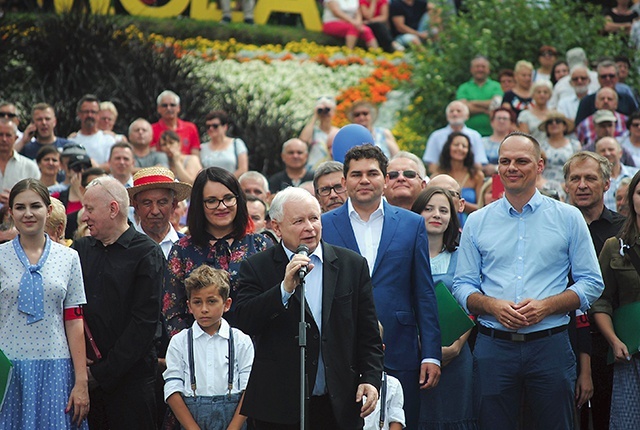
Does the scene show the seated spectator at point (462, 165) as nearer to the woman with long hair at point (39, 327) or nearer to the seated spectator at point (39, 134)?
the seated spectator at point (39, 134)

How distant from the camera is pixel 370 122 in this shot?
1553cm

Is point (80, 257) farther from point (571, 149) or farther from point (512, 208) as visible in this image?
point (571, 149)

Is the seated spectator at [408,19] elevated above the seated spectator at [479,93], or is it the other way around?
the seated spectator at [408,19]

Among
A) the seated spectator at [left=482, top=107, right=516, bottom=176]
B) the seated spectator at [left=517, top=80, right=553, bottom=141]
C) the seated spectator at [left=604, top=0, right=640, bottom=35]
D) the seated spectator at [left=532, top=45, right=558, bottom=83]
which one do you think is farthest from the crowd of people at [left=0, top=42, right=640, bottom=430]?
the seated spectator at [left=604, top=0, right=640, bottom=35]

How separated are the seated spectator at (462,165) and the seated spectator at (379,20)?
12.3 meters

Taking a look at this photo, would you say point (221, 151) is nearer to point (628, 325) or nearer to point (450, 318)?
point (450, 318)

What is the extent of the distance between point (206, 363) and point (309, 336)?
1.26 meters

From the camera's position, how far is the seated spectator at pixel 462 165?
13766 millimetres

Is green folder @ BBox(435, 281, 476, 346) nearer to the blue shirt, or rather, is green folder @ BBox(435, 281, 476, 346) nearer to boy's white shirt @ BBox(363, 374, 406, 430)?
the blue shirt

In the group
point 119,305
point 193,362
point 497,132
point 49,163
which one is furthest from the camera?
point 497,132

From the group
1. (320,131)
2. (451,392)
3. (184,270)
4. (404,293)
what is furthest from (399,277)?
(320,131)

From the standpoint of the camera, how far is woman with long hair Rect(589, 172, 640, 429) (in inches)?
340

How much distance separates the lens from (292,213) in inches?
281

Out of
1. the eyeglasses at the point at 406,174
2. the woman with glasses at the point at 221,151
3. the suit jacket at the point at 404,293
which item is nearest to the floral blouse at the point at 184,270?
the suit jacket at the point at 404,293
